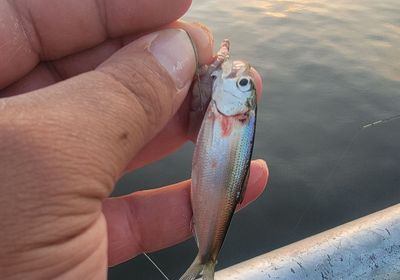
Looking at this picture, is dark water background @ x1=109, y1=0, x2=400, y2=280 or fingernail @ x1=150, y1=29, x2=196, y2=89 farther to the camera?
dark water background @ x1=109, y1=0, x2=400, y2=280

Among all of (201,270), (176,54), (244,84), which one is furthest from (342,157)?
(176,54)

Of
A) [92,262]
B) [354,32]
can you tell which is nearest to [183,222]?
[92,262]

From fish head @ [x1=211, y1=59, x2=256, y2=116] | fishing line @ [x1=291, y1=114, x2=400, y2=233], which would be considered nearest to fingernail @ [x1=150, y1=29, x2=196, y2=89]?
fish head @ [x1=211, y1=59, x2=256, y2=116]

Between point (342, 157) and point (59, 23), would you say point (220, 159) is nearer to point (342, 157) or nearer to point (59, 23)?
point (59, 23)

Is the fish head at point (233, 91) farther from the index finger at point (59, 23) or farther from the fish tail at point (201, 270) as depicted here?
the fish tail at point (201, 270)

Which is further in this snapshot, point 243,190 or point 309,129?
point 309,129

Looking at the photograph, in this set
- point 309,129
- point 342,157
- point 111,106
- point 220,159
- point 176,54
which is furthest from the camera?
point 309,129

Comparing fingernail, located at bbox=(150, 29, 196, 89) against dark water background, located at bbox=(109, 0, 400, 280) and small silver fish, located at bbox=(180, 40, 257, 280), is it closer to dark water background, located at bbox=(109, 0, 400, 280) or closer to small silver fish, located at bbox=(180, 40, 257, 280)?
small silver fish, located at bbox=(180, 40, 257, 280)

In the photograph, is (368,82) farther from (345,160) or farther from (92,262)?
(92,262)
